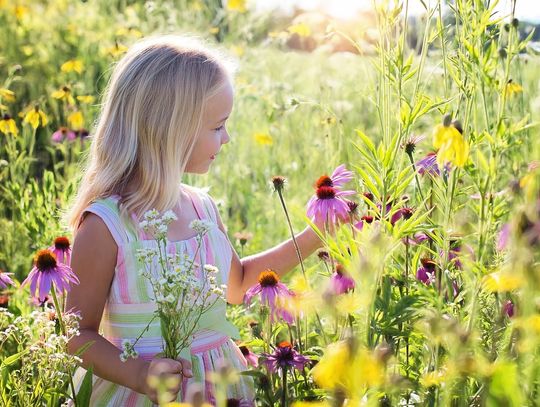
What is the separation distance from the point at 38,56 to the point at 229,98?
319 centimetres

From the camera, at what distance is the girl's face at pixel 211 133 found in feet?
5.79

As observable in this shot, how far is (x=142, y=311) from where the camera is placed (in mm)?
1677

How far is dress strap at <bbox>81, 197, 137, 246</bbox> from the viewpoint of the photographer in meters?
1.64

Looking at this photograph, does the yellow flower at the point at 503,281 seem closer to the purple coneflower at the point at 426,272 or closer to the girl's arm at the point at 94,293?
the purple coneflower at the point at 426,272

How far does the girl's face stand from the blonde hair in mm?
14

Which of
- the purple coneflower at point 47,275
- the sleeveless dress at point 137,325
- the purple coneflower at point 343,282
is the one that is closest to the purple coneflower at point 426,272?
the purple coneflower at point 343,282

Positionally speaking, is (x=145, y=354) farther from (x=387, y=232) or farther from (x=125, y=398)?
(x=387, y=232)

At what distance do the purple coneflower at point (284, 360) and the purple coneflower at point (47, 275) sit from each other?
41 centimetres

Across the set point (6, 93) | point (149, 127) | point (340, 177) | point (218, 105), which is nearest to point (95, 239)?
point (149, 127)

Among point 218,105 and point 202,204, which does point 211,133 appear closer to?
point 218,105

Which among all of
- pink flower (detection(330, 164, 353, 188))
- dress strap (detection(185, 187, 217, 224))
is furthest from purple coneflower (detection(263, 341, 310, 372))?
dress strap (detection(185, 187, 217, 224))

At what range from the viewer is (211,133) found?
1.77 m

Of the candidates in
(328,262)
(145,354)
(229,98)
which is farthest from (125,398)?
(229,98)

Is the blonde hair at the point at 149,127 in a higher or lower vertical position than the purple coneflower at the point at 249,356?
higher
